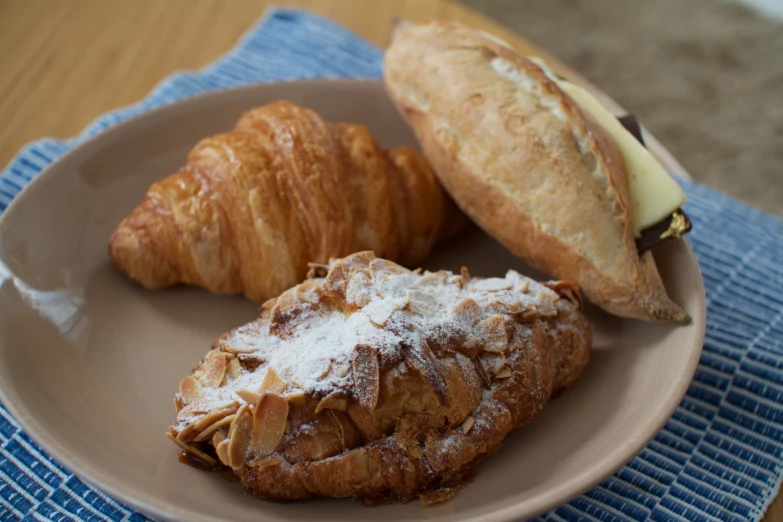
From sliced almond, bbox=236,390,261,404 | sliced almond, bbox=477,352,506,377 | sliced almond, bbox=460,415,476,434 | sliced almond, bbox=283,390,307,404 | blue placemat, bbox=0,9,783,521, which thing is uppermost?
sliced almond, bbox=236,390,261,404

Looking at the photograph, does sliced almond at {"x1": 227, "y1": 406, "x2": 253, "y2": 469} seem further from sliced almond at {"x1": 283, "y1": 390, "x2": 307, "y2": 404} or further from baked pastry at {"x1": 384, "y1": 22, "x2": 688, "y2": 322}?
baked pastry at {"x1": 384, "y1": 22, "x2": 688, "y2": 322}

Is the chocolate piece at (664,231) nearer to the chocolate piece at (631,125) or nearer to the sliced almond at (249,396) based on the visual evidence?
the chocolate piece at (631,125)

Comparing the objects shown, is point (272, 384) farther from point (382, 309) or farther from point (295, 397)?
point (382, 309)

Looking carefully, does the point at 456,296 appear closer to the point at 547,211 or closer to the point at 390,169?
the point at 547,211

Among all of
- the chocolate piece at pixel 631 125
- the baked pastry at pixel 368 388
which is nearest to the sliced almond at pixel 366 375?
the baked pastry at pixel 368 388

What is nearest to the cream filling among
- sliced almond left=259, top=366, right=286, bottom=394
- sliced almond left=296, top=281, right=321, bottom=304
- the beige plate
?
the beige plate
